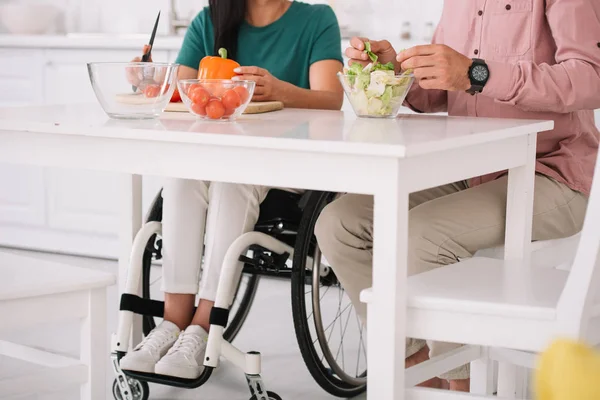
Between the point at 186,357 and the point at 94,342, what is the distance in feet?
1.26

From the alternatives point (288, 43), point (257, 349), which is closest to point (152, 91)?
point (288, 43)

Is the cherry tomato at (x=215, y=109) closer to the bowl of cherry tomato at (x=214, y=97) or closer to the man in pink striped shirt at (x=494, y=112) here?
the bowl of cherry tomato at (x=214, y=97)

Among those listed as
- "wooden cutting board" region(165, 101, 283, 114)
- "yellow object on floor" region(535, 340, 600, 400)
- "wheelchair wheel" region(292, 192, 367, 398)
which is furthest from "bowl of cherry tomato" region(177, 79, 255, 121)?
"yellow object on floor" region(535, 340, 600, 400)

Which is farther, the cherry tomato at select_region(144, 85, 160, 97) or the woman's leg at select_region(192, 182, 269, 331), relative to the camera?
the woman's leg at select_region(192, 182, 269, 331)

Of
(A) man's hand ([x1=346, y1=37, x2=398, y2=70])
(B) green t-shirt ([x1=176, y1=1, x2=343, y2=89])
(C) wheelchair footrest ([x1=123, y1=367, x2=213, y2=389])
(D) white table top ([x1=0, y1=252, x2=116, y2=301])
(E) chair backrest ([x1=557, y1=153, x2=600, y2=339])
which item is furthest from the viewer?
(B) green t-shirt ([x1=176, y1=1, x2=343, y2=89])

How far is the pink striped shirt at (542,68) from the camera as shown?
1.79 m

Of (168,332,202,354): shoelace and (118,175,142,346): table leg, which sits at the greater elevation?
A: (118,175,142,346): table leg

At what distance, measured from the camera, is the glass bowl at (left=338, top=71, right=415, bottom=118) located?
5.65ft

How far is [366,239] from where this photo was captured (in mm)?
1948

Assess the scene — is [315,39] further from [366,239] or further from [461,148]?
[461,148]

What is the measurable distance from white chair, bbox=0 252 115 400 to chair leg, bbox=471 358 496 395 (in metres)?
0.72

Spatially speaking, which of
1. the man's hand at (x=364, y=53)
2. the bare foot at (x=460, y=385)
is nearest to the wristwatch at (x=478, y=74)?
the man's hand at (x=364, y=53)

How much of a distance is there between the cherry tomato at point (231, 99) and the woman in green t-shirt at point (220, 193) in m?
0.34

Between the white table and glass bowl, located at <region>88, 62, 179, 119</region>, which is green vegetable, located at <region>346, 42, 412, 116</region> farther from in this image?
glass bowl, located at <region>88, 62, 179, 119</region>
